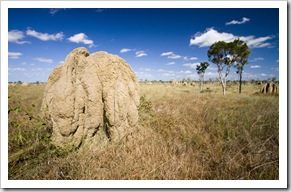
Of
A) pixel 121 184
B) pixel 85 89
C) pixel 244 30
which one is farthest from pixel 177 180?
pixel 244 30

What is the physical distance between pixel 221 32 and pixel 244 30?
1.44ft

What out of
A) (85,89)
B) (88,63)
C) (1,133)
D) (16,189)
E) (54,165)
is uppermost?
(88,63)

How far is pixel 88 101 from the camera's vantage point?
302 cm

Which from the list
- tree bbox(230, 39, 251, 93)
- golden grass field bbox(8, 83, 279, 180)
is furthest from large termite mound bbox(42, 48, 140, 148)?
tree bbox(230, 39, 251, 93)

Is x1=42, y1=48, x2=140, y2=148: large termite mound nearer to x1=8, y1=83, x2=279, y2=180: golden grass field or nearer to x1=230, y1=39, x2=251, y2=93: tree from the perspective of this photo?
x1=8, y1=83, x2=279, y2=180: golden grass field

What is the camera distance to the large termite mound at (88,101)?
9.27 ft

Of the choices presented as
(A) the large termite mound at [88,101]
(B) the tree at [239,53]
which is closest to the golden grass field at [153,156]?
(A) the large termite mound at [88,101]

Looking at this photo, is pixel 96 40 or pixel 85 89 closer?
Answer: pixel 85 89

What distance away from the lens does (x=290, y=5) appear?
293 centimetres

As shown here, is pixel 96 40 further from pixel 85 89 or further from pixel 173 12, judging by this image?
pixel 173 12

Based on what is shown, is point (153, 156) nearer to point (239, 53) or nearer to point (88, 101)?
point (88, 101)

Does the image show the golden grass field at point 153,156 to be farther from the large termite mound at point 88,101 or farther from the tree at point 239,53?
the tree at point 239,53

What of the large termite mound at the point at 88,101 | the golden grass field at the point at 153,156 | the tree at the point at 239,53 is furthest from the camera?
the tree at the point at 239,53

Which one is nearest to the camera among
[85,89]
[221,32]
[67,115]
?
[67,115]
